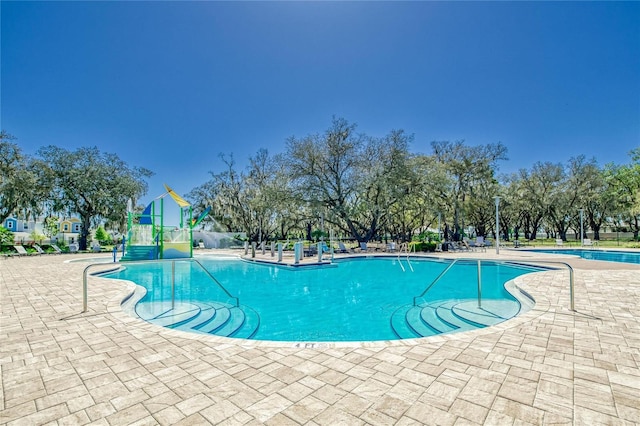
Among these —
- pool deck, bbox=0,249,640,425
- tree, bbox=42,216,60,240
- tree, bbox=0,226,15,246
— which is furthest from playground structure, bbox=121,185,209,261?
tree, bbox=42,216,60,240

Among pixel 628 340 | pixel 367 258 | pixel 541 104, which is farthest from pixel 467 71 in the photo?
pixel 628 340

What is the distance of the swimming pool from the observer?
15.4 feet

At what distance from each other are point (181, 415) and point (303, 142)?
1968 cm

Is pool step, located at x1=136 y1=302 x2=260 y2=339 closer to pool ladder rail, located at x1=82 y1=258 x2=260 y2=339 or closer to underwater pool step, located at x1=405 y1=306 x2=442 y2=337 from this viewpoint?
pool ladder rail, located at x1=82 y1=258 x2=260 y2=339

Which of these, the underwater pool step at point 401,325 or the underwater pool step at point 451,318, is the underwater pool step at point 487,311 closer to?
the underwater pool step at point 451,318

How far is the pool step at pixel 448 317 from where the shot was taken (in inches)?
175

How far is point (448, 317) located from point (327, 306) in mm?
2656

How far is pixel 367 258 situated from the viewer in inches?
647

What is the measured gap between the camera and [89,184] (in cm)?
2272

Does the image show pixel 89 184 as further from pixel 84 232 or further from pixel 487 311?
pixel 487 311

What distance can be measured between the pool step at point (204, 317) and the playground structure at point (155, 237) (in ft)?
34.2

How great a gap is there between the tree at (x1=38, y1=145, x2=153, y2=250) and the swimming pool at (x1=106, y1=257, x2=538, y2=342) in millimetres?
16243

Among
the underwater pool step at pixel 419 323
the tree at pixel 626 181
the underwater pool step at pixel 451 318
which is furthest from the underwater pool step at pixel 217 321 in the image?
the tree at pixel 626 181

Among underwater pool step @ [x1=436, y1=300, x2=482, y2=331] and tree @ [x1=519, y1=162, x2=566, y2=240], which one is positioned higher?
tree @ [x1=519, y1=162, x2=566, y2=240]
